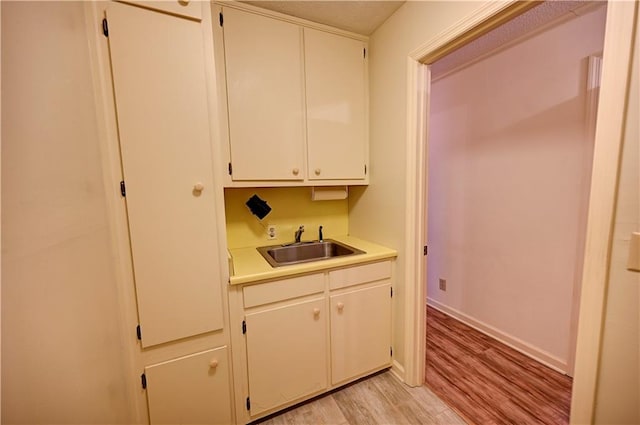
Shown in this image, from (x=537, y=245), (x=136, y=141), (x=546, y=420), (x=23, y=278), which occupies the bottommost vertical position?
(x=546, y=420)

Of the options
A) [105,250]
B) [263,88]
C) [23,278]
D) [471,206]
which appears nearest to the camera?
[23,278]

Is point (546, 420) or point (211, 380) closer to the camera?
point (211, 380)

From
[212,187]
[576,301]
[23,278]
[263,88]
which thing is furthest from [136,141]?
[576,301]

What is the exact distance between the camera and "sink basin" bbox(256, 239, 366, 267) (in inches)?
73.6

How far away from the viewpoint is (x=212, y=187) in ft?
3.99

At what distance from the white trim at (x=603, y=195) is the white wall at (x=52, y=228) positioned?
67.1 inches

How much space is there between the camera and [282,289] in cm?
144

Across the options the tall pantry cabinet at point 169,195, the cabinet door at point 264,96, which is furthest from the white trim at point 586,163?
the tall pantry cabinet at point 169,195

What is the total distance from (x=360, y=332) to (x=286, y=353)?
502 millimetres

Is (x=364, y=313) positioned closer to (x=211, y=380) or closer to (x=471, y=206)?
(x=211, y=380)

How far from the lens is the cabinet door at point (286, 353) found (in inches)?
55.7

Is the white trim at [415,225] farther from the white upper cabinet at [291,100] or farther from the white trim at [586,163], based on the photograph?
the white trim at [586,163]

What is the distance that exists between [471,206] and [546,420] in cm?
151

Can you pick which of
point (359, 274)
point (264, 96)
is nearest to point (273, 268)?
point (359, 274)
